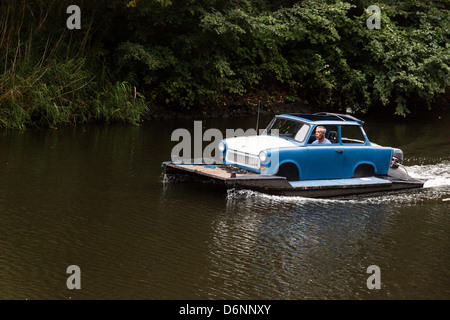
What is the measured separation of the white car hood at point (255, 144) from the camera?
44.6 ft

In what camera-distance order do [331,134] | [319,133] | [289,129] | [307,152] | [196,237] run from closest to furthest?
[196,237], [307,152], [319,133], [331,134], [289,129]

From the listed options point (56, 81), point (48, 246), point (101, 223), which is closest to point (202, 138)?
point (56, 81)

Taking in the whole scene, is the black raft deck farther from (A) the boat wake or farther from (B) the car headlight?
(A) the boat wake

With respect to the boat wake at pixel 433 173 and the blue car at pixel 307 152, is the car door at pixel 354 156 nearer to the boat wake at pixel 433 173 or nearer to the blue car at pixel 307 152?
the blue car at pixel 307 152

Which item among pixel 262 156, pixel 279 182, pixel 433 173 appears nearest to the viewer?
pixel 279 182

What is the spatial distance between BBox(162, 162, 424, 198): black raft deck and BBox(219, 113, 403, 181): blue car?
205 millimetres

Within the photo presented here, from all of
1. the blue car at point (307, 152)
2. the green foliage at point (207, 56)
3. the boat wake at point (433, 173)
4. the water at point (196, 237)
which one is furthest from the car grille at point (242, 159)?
the green foliage at point (207, 56)

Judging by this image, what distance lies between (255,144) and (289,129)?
3.31ft

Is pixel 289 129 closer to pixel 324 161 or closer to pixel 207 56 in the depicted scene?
pixel 324 161

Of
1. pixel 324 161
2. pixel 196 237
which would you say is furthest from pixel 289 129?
pixel 196 237

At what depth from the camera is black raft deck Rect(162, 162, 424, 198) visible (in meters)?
12.9

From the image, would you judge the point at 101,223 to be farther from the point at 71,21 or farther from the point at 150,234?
the point at 71,21

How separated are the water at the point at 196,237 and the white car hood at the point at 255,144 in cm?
98

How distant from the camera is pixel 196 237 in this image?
10648mm
